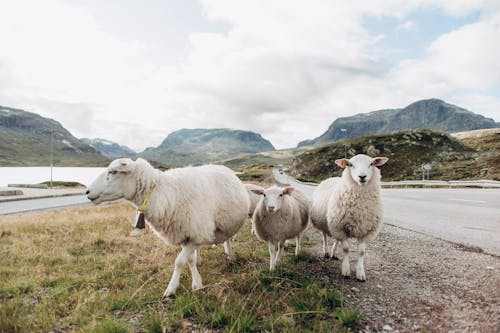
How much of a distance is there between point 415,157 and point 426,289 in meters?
72.9

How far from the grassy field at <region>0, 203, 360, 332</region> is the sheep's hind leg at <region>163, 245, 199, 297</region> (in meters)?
0.17

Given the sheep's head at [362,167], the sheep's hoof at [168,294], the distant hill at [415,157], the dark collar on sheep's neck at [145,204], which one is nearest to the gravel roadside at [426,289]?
the sheep's head at [362,167]

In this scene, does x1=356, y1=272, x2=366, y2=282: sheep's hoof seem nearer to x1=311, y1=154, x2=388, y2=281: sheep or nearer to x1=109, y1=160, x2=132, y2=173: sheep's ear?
x1=311, y1=154, x2=388, y2=281: sheep

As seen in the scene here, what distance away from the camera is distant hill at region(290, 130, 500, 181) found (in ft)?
168

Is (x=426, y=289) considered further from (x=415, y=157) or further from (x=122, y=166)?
(x=415, y=157)

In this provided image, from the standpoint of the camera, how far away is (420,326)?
3.85 metres

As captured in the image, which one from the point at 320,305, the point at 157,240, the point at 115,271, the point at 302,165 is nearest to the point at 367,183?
the point at 320,305

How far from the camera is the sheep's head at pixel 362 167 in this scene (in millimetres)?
6016

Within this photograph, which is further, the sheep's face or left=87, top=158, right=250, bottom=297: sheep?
left=87, top=158, right=250, bottom=297: sheep

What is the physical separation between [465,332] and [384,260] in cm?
325

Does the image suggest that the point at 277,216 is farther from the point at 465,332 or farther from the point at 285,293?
the point at 465,332

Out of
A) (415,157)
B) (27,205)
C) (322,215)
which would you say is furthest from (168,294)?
(415,157)

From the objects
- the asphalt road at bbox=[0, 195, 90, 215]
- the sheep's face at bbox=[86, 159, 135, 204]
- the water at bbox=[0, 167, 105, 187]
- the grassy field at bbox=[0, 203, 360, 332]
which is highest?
the sheep's face at bbox=[86, 159, 135, 204]

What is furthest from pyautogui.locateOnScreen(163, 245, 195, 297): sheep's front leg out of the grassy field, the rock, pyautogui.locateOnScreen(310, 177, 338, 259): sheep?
pyautogui.locateOnScreen(310, 177, 338, 259): sheep
